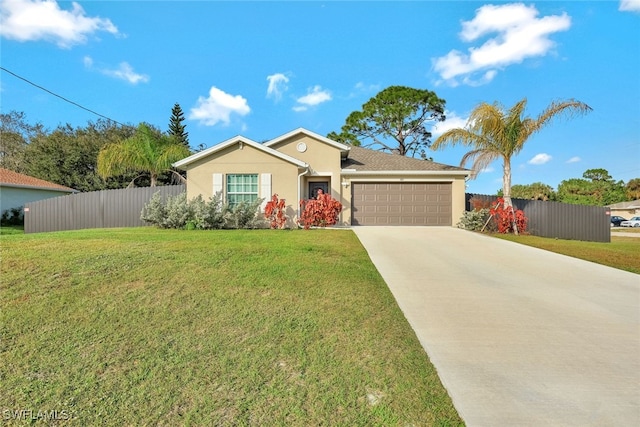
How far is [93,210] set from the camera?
15.5 meters

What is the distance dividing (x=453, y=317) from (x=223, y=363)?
2.90 metres

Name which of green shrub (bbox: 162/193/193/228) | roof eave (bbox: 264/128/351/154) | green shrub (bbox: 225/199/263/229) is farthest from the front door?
green shrub (bbox: 162/193/193/228)

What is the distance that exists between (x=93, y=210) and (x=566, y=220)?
885 inches

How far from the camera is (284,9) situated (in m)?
11.3

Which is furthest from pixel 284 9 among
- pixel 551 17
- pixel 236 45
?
pixel 551 17

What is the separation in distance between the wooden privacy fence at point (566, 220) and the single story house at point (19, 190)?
25027mm

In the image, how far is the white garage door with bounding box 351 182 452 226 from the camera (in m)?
14.8

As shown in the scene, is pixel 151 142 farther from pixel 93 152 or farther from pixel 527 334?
pixel 527 334

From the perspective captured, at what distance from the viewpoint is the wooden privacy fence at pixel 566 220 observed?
14977 millimetres

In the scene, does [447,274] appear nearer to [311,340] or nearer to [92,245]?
[311,340]

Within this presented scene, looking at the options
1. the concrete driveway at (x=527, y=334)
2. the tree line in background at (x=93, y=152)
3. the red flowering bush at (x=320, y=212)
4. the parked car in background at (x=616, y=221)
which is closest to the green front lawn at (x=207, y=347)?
the concrete driveway at (x=527, y=334)

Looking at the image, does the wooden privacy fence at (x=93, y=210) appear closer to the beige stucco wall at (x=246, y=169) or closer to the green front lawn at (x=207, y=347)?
the beige stucco wall at (x=246, y=169)

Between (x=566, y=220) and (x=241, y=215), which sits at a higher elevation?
(x=241, y=215)

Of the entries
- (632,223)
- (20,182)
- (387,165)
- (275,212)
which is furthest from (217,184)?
(632,223)
